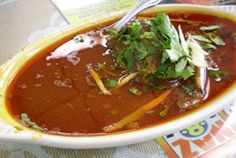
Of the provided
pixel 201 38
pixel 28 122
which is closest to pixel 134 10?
pixel 201 38

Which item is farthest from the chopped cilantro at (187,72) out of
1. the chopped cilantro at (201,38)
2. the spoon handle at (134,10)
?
the spoon handle at (134,10)

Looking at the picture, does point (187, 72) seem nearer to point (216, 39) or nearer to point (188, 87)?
point (188, 87)

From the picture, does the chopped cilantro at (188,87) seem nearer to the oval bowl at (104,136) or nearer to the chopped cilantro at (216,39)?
the oval bowl at (104,136)

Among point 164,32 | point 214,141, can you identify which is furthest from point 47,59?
point 214,141

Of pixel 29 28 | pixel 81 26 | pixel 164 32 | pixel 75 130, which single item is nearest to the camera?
pixel 75 130

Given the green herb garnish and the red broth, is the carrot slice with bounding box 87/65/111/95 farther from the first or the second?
the green herb garnish

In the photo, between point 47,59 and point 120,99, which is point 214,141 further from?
point 47,59

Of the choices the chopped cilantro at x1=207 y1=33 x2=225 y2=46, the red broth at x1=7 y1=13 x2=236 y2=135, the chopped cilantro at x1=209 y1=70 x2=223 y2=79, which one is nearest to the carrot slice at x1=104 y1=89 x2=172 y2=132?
the red broth at x1=7 y1=13 x2=236 y2=135
